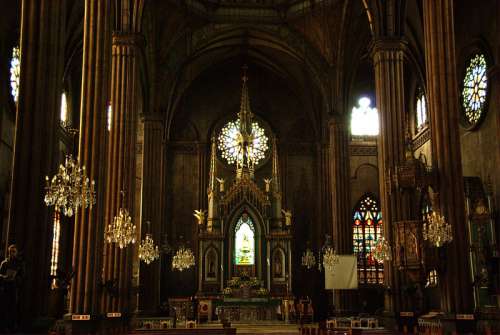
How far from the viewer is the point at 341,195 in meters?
34.9

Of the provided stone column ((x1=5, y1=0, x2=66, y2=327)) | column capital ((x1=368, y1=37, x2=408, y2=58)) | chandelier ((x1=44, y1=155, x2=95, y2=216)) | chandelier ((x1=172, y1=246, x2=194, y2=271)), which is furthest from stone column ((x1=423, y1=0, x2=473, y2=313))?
chandelier ((x1=172, y1=246, x2=194, y2=271))

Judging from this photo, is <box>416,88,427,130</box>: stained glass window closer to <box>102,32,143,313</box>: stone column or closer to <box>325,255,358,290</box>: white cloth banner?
<box>325,255,358,290</box>: white cloth banner

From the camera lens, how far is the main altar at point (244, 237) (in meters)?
37.6

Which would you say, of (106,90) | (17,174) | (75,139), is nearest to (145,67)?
(75,139)

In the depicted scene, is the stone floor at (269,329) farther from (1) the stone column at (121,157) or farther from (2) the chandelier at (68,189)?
(2) the chandelier at (68,189)

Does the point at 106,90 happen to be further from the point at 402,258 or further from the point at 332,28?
the point at 332,28

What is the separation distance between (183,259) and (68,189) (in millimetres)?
22671

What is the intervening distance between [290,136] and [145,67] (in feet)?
41.2

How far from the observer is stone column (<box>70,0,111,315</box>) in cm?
1781

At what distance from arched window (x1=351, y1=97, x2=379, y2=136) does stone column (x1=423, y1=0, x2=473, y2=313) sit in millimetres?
22305

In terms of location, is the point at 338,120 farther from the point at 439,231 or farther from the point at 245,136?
the point at 439,231

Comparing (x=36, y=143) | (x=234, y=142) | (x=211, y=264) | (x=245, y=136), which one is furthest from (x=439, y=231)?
(x=234, y=142)

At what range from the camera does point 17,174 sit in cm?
1340

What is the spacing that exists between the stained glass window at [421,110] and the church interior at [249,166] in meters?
0.46
